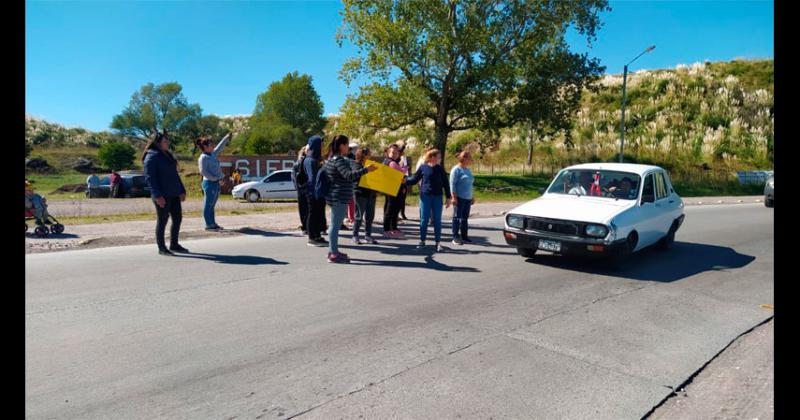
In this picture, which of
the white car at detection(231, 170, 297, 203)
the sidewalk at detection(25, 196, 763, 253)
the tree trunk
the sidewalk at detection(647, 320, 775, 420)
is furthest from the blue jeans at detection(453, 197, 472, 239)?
the tree trunk

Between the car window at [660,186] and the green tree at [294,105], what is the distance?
2236 inches

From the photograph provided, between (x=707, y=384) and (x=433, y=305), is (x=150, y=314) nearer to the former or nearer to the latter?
(x=433, y=305)

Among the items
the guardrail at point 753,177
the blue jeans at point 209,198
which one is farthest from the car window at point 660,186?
the guardrail at point 753,177

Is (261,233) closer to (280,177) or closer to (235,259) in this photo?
(235,259)

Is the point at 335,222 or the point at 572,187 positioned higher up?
the point at 572,187

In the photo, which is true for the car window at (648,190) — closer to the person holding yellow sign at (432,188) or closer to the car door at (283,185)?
the person holding yellow sign at (432,188)

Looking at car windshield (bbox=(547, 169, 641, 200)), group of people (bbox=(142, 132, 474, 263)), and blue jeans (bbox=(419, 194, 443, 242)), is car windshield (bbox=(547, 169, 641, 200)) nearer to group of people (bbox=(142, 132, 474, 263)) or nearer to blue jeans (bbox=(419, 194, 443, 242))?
group of people (bbox=(142, 132, 474, 263))

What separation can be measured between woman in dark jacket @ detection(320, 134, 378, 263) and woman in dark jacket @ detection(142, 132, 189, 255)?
7.88 feet

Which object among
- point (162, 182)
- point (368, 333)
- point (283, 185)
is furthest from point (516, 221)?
point (283, 185)

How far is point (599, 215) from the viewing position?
→ 25.9 feet

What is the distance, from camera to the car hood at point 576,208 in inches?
311

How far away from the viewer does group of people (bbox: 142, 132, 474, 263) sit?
8180mm

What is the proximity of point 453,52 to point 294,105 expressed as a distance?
44.3 meters
